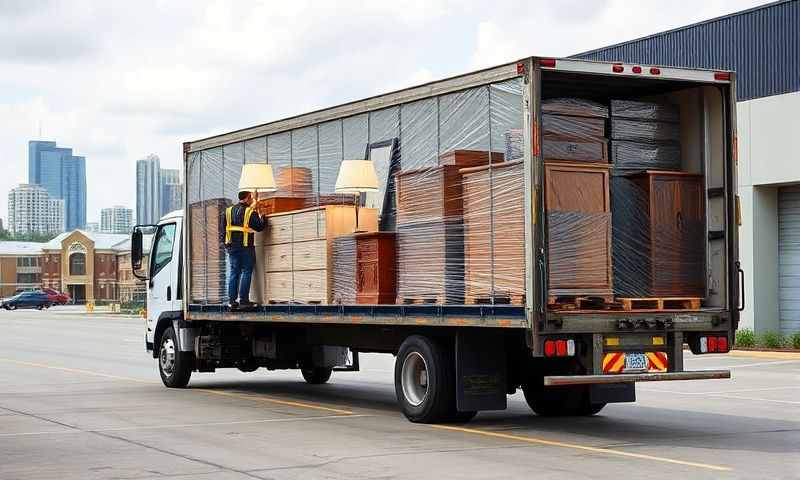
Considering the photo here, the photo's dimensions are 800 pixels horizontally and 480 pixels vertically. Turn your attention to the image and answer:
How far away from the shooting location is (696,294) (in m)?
13.3

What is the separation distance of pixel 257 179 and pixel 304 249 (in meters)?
1.60

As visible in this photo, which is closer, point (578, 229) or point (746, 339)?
point (578, 229)

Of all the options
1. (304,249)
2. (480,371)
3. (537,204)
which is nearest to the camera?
(537,204)

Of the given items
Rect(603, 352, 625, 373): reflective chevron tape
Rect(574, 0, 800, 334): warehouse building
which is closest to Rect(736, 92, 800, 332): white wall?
Rect(574, 0, 800, 334): warehouse building

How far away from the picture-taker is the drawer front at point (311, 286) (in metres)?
15.1

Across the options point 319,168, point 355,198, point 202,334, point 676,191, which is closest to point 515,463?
point 676,191

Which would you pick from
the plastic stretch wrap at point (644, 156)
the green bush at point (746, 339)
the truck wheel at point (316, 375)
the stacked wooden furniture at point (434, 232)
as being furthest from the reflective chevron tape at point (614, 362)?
the green bush at point (746, 339)

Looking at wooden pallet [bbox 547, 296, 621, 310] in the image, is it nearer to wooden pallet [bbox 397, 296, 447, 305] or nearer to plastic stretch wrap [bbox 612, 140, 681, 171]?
wooden pallet [bbox 397, 296, 447, 305]

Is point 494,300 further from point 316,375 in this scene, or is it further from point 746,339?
point 746,339

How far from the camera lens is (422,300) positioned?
13.4 m

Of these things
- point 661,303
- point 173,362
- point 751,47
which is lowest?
point 173,362

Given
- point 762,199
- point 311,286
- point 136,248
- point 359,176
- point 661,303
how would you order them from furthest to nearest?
point 762,199 → point 136,248 → point 311,286 → point 359,176 → point 661,303

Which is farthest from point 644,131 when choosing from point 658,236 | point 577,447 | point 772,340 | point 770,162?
point 770,162

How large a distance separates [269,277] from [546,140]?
5.23 metres
